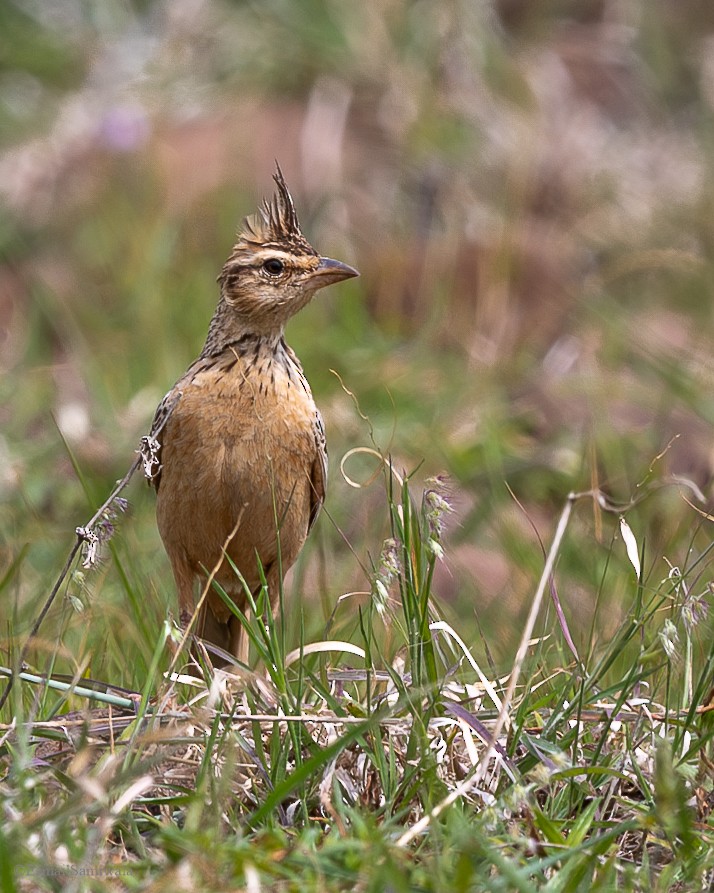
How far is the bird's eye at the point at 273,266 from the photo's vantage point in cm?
508

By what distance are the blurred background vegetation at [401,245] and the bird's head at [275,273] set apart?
2.97 feet

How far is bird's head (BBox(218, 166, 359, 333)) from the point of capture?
5.07 metres

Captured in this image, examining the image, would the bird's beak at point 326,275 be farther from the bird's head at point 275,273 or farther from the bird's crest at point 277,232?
the bird's crest at point 277,232

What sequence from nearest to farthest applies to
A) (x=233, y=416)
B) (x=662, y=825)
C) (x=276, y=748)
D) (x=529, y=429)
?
(x=662, y=825)
(x=276, y=748)
(x=233, y=416)
(x=529, y=429)

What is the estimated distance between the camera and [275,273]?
16.7ft

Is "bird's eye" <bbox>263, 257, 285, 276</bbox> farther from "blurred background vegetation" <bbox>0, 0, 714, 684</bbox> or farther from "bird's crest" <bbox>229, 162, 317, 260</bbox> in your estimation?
"blurred background vegetation" <bbox>0, 0, 714, 684</bbox>

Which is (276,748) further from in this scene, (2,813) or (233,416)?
(233,416)

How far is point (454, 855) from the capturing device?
318 centimetres

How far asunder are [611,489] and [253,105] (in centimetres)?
681

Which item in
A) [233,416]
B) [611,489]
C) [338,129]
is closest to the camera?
[233,416]

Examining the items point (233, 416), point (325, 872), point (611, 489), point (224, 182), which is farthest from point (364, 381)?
point (325, 872)

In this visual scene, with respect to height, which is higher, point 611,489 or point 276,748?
point 276,748

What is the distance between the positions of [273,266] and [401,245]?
21.4 feet

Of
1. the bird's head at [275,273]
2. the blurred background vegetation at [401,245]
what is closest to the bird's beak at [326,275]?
the bird's head at [275,273]
